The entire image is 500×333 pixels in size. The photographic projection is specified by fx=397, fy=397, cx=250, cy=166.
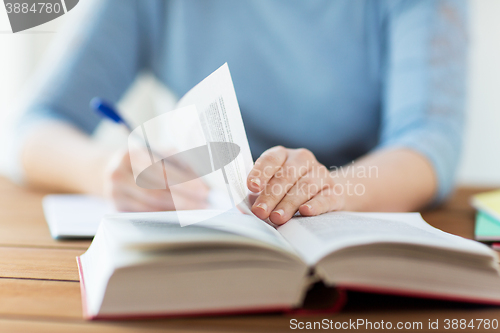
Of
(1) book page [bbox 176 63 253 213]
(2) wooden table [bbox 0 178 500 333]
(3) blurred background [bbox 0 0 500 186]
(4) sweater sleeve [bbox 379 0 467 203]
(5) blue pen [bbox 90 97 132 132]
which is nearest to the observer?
(2) wooden table [bbox 0 178 500 333]

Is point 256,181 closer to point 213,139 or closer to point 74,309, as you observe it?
point 213,139

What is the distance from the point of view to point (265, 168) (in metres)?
0.43

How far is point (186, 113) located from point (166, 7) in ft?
2.26

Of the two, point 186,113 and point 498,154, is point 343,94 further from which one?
point 498,154

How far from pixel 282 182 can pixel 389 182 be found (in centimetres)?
28

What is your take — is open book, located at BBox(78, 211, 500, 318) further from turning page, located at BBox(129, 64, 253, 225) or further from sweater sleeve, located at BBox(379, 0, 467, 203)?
sweater sleeve, located at BBox(379, 0, 467, 203)

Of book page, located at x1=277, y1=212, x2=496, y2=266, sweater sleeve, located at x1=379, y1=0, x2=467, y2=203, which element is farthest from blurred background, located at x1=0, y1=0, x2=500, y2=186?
book page, located at x1=277, y1=212, x2=496, y2=266

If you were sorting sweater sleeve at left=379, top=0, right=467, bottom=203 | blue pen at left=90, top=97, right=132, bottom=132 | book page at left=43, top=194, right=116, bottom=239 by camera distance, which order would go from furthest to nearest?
sweater sleeve at left=379, top=0, right=467, bottom=203, blue pen at left=90, top=97, right=132, bottom=132, book page at left=43, top=194, right=116, bottom=239

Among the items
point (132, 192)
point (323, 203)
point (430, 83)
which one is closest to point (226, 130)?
point (323, 203)

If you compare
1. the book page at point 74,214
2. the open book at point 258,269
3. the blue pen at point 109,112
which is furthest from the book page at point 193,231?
the blue pen at point 109,112

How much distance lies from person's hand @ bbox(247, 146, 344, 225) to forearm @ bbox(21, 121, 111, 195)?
0.43m

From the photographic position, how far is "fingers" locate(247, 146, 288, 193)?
15.6 inches

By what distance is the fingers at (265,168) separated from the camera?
40 centimetres

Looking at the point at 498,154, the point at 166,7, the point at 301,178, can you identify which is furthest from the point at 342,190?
the point at 498,154
